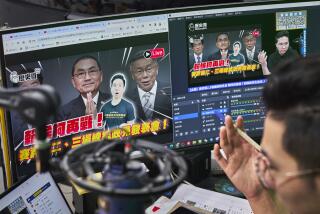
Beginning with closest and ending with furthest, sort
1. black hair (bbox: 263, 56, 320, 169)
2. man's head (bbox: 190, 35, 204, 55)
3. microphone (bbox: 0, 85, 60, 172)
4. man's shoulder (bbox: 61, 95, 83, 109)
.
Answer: microphone (bbox: 0, 85, 60, 172)
black hair (bbox: 263, 56, 320, 169)
man's shoulder (bbox: 61, 95, 83, 109)
man's head (bbox: 190, 35, 204, 55)

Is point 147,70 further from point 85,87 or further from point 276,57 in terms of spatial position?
point 276,57

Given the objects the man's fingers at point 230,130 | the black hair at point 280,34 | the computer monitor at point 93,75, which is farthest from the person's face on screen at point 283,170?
the black hair at point 280,34

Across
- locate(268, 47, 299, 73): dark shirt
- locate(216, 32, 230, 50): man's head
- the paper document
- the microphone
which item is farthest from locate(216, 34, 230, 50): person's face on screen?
the microphone

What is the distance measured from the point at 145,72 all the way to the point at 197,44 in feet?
0.56

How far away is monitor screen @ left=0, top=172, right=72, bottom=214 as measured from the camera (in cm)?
125

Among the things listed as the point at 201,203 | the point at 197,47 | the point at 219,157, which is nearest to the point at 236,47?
the point at 197,47

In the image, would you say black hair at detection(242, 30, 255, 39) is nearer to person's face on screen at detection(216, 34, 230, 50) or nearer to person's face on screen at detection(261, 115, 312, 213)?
person's face on screen at detection(216, 34, 230, 50)

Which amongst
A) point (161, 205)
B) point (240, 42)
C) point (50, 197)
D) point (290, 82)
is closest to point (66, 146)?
point (50, 197)

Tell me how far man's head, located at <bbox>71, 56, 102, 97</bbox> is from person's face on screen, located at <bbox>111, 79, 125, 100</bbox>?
4cm

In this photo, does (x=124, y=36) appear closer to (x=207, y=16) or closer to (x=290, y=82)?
(x=207, y=16)

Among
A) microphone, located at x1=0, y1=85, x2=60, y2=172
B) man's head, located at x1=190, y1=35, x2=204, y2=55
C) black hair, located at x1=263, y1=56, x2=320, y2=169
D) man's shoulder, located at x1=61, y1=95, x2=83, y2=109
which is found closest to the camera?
microphone, located at x1=0, y1=85, x2=60, y2=172

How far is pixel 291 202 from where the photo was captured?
89 centimetres

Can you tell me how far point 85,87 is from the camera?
1360mm

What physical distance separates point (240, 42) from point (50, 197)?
690mm
